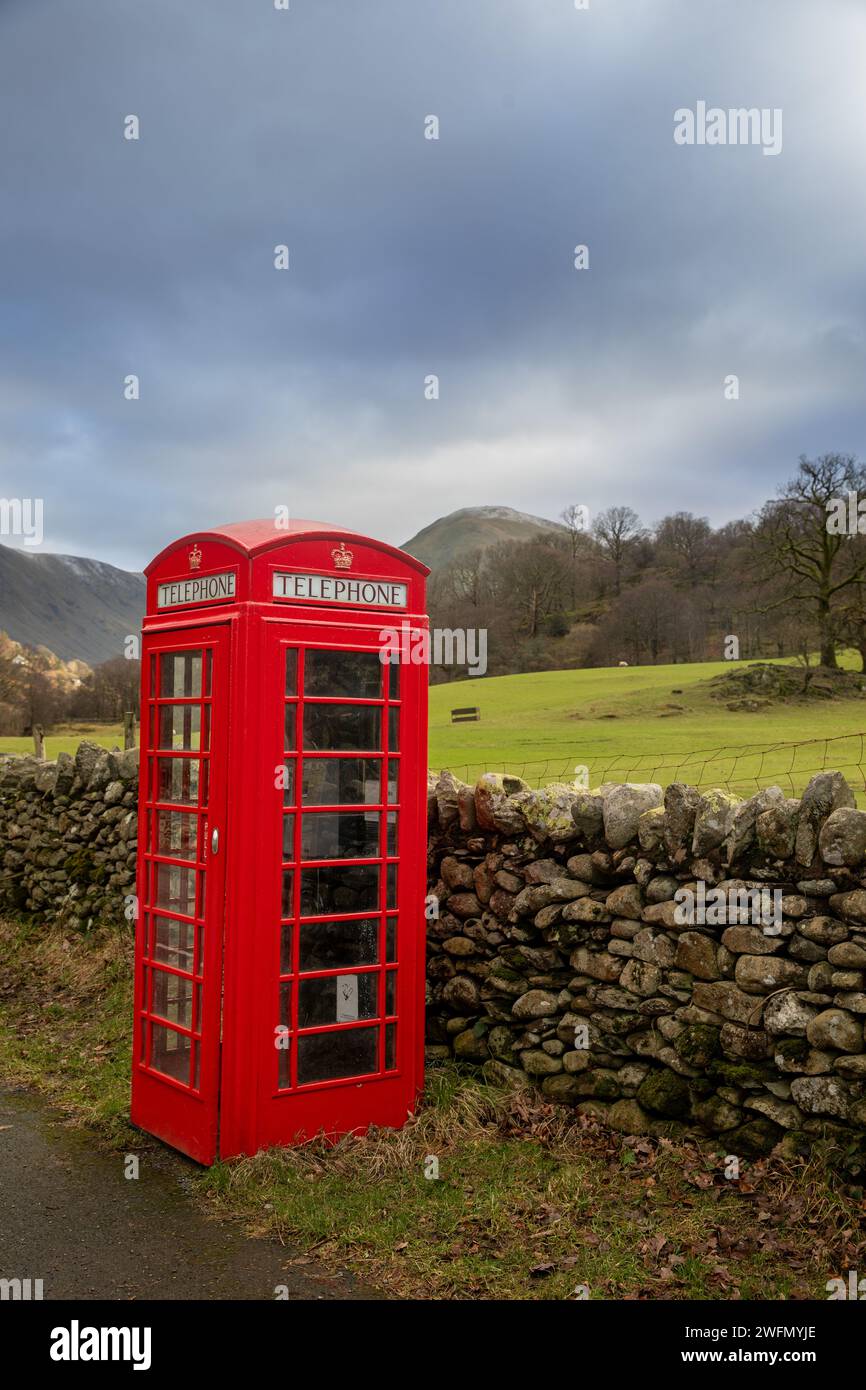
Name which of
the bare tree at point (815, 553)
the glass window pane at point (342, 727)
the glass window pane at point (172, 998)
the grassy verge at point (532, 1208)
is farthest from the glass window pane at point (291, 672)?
the bare tree at point (815, 553)

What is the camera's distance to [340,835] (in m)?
5.11

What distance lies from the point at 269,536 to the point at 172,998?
256 cm

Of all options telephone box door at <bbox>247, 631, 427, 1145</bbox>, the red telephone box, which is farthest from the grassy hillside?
the red telephone box

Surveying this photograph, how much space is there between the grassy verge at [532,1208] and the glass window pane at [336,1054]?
33cm

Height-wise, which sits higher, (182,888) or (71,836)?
(182,888)

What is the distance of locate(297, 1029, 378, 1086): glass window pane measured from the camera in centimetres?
496

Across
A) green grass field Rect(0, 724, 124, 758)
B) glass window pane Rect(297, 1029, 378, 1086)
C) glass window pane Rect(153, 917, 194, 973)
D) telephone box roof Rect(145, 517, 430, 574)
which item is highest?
telephone box roof Rect(145, 517, 430, 574)

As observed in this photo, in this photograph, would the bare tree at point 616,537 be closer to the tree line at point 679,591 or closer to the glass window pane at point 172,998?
the tree line at point 679,591

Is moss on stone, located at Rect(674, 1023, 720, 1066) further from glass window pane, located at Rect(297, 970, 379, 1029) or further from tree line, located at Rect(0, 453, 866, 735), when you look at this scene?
tree line, located at Rect(0, 453, 866, 735)

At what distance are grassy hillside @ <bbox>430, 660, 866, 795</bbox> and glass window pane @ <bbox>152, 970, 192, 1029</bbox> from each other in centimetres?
365

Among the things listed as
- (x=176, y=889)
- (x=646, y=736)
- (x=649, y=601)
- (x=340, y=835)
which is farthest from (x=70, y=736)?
(x=649, y=601)

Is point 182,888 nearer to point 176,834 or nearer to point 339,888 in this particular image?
point 176,834

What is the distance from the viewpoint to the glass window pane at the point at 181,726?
17.1ft
